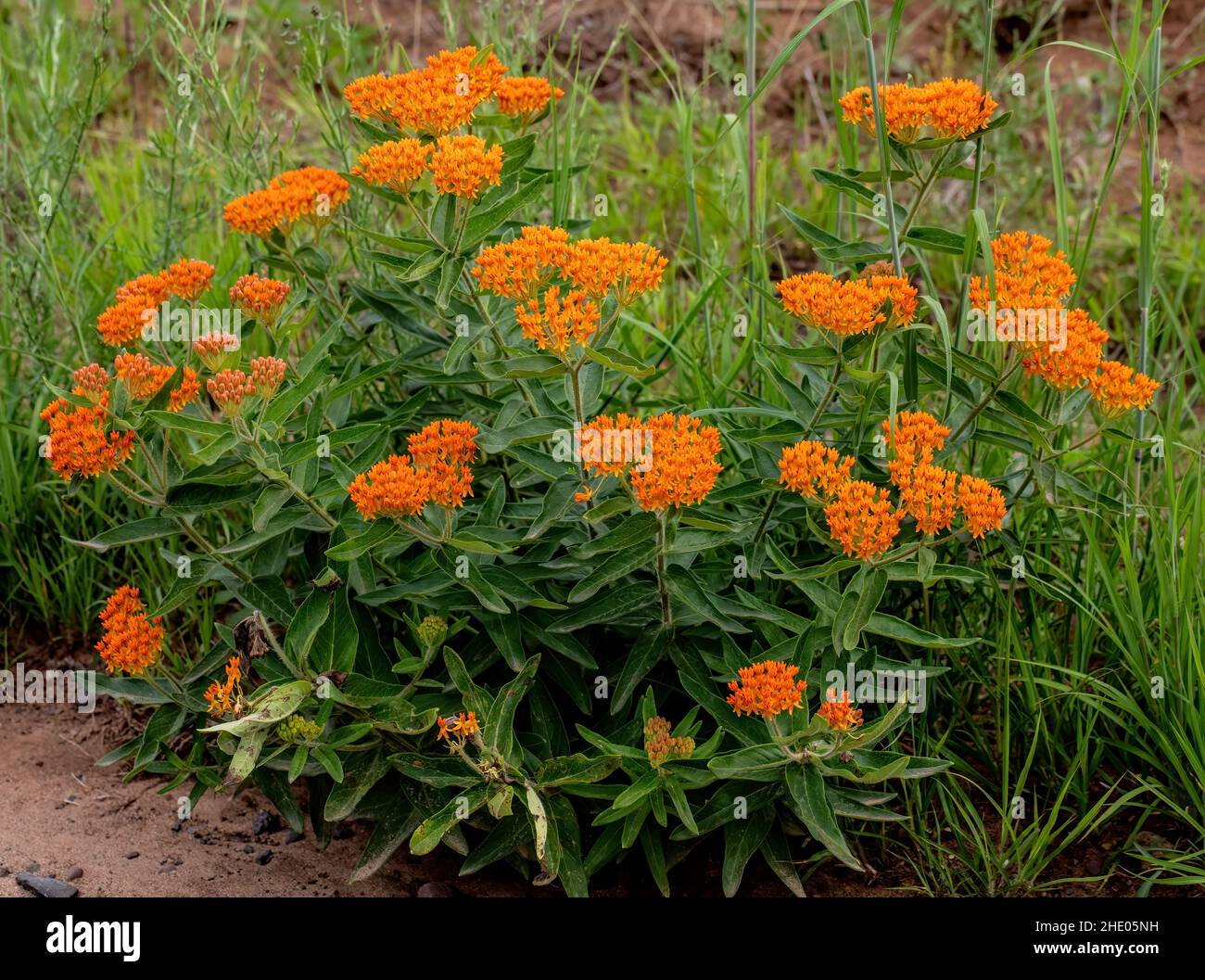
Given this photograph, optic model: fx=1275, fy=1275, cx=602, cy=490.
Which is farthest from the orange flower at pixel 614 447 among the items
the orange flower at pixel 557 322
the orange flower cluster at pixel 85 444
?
the orange flower cluster at pixel 85 444

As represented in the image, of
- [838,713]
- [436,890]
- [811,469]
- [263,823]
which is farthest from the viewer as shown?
[263,823]

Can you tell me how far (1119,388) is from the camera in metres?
2.35

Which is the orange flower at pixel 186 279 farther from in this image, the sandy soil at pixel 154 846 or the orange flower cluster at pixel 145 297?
the sandy soil at pixel 154 846

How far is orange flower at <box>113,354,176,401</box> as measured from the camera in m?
2.28

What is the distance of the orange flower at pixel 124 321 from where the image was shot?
2.45 m

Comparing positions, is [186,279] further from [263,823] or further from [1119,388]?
[1119,388]

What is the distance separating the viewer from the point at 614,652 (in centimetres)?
283

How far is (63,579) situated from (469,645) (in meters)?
1.45

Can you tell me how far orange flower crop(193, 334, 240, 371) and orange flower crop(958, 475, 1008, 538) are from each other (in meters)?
1.35

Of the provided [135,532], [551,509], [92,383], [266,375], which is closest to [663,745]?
[551,509]

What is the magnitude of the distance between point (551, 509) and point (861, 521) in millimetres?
600

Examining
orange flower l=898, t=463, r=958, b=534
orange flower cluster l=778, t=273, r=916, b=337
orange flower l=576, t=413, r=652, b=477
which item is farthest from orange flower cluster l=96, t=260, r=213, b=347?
orange flower l=898, t=463, r=958, b=534

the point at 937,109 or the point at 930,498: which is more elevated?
the point at 937,109

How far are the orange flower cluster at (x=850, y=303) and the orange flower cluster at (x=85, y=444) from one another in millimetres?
1243
